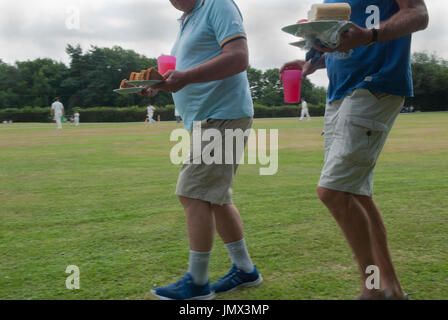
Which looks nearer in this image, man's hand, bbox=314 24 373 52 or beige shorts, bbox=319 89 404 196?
man's hand, bbox=314 24 373 52

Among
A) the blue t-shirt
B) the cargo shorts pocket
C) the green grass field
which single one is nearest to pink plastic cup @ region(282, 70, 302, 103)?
the blue t-shirt

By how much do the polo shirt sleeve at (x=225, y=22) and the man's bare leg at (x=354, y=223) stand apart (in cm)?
104

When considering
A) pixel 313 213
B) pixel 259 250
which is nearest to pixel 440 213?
pixel 313 213

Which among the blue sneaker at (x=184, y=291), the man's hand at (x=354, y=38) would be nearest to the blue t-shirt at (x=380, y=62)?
the man's hand at (x=354, y=38)

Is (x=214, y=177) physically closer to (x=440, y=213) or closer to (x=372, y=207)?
(x=372, y=207)

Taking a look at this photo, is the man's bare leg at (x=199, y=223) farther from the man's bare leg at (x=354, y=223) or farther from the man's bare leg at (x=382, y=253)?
the man's bare leg at (x=382, y=253)

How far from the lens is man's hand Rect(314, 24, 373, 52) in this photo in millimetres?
1950

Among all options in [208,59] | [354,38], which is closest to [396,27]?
[354,38]

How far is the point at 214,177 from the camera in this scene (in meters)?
2.52

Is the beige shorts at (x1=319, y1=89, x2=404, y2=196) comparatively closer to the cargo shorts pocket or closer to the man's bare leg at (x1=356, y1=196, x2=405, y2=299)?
the cargo shorts pocket

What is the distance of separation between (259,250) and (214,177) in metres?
1.18

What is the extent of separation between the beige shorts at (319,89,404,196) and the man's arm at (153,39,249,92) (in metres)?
0.69

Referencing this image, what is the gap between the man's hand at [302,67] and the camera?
9.34 ft

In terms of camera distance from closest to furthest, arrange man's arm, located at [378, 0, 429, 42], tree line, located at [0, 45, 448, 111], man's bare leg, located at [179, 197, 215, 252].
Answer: man's arm, located at [378, 0, 429, 42]
man's bare leg, located at [179, 197, 215, 252]
tree line, located at [0, 45, 448, 111]
